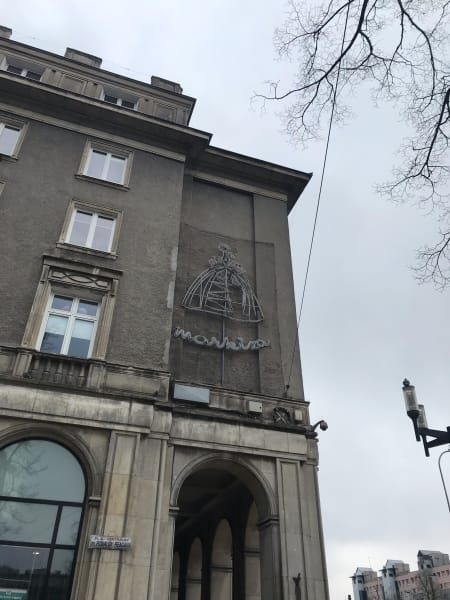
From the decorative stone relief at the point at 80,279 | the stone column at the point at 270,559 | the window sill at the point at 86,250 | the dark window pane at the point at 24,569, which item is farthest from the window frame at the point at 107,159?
the stone column at the point at 270,559

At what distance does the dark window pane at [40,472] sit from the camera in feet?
35.1

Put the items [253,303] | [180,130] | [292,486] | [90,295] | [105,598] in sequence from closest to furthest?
[105,598], [292,486], [90,295], [253,303], [180,130]

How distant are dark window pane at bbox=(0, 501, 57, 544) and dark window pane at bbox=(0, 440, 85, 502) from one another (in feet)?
0.74

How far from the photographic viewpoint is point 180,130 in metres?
18.1

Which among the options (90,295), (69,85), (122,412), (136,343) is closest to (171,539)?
(122,412)

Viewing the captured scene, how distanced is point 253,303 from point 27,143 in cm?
954

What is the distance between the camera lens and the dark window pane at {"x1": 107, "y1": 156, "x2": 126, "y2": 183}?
56.1ft

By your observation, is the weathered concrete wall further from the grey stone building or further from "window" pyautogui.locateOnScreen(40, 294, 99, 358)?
"window" pyautogui.locateOnScreen(40, 294, 99, 358)

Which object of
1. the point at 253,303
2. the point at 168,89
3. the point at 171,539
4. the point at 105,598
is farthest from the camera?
the point at 168,89

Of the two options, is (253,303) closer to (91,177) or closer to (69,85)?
(91,177)

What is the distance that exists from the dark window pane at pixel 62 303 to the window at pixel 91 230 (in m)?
2.00

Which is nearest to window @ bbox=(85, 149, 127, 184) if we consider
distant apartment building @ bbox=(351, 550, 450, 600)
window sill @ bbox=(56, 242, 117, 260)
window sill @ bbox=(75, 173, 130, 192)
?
window sill @ bbox=(75, 173, 130, 192)

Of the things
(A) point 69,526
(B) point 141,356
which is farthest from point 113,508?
(B) point 141,356

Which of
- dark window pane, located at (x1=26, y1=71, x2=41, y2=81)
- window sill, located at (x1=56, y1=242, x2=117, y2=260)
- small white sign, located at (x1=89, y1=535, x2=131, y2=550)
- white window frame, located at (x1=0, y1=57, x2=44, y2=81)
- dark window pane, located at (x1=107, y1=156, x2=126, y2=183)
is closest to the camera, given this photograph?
small white sign, located at (x1=89, y1=535, x2=131, y2=550)
